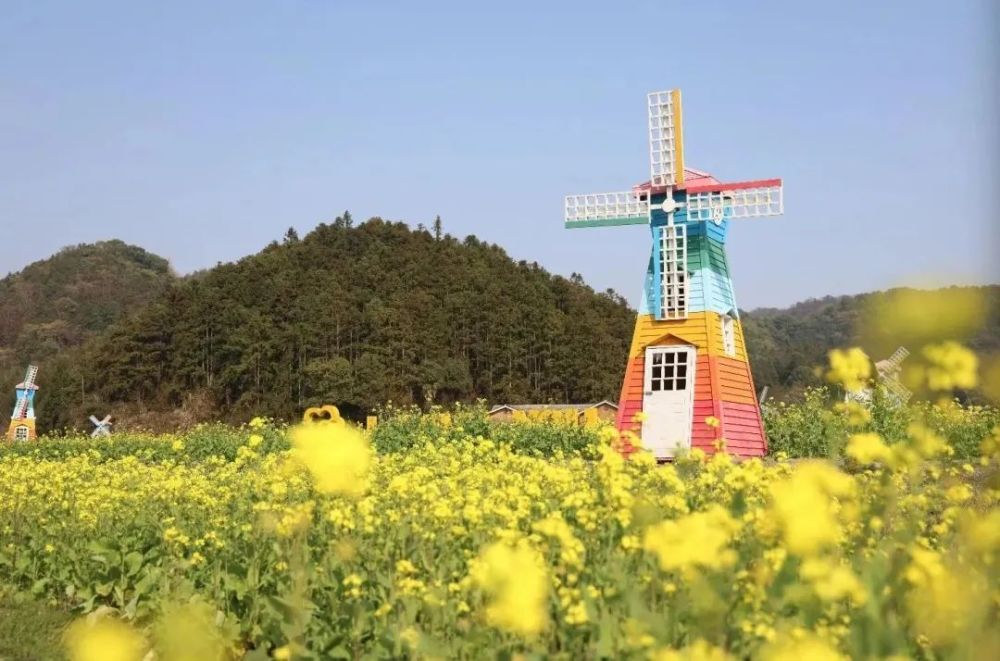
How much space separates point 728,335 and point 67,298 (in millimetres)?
75355

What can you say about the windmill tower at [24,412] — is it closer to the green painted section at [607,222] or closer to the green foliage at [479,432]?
the green foliage at [479,432]

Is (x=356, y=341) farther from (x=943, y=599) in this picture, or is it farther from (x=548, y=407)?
(x=943, y=599)

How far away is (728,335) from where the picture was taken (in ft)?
47.3

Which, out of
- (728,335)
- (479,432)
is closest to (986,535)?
(728,335)

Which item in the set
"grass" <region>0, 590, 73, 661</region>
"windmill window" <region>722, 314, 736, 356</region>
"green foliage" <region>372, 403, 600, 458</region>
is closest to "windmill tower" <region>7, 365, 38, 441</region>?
"green foliage" <region>372, 403, 600, 458</region>

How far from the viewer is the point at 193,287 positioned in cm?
5091

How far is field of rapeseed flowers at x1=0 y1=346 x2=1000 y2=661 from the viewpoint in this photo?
2.27 meters

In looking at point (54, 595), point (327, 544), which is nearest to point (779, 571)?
point (327, 544)

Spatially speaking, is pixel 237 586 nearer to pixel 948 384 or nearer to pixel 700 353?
pixel 948 384

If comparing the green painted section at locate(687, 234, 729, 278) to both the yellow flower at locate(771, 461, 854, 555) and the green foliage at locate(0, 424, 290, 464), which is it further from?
the yellow flower at locate(771, 461, 854, 555)

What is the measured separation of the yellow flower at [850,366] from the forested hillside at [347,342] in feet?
131

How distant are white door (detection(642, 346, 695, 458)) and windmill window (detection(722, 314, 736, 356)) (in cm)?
75

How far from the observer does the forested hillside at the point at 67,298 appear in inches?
2842

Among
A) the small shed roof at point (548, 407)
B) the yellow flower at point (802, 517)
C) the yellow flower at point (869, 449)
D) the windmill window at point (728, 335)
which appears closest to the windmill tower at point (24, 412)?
the small shed roof at point (548, 407)
